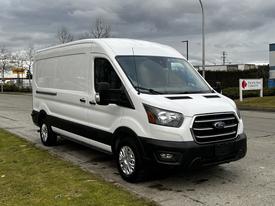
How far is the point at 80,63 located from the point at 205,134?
308 cm

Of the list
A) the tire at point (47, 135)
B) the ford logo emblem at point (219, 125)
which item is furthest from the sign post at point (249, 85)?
the ford logo emblem at point (219, 125)

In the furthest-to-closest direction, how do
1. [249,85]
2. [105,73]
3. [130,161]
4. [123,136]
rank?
[249,85] → [105,73] → [123,136] → [130,161]

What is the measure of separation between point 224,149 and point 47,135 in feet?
16.1

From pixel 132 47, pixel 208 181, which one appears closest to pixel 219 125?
pixel 208 181

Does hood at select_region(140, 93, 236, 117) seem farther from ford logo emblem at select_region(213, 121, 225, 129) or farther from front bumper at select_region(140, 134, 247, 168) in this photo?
front bumper at select_region(140, 134, 247, 168)

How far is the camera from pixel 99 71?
7.28m

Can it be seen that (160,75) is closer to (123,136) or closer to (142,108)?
(142,108)

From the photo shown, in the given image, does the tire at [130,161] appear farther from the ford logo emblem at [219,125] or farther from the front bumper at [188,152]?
the ford logo emblem at [219,125]

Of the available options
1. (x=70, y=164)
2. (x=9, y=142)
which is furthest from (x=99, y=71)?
(x=9, y=142)

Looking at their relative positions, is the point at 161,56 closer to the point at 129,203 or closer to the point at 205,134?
the point at 205,134

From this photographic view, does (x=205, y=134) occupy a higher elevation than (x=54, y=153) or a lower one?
higher

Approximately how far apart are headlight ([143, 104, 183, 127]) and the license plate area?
712 mm

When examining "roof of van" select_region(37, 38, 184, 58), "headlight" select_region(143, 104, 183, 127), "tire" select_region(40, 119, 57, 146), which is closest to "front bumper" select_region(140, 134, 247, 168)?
"headlight" select_region(143, 104, 183, 127)

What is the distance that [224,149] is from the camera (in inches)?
241
